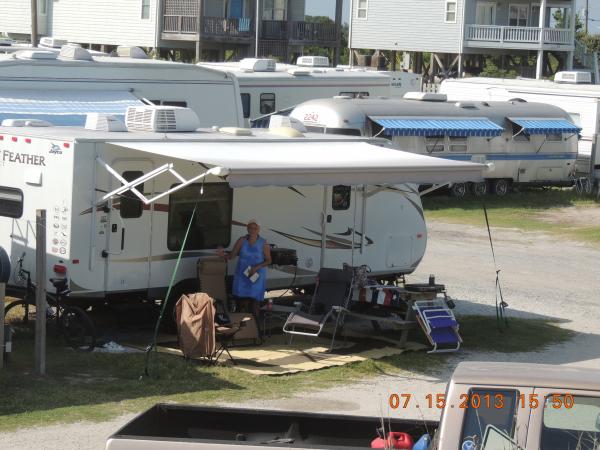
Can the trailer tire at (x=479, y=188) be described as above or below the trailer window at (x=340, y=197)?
below

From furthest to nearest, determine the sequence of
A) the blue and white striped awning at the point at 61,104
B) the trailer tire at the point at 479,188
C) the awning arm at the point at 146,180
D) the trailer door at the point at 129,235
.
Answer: the trailer tire at the point at 479,188 < the blue and white striped awning at the point at 61,104 < the trailer door at the point at 129,235 < the awning arm at the point at 146,180

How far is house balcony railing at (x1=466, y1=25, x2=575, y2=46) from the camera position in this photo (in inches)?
1831

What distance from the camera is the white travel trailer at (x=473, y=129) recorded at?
24.5 meters

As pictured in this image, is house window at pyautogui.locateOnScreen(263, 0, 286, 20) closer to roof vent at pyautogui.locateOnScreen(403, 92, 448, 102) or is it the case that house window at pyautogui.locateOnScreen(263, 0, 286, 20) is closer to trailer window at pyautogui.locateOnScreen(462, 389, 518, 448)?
roof vent at pyautogui.locateOnScreen(403, 92, 448, 102)

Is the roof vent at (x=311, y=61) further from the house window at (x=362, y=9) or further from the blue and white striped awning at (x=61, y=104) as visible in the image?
the house window at (x=362, y=9)

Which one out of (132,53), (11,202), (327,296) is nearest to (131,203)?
(11,202)

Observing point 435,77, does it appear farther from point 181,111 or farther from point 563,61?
point 181,111

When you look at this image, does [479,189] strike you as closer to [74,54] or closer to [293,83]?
[293,83]

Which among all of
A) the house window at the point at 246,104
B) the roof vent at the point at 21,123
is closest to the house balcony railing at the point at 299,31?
the house window at the point at 246,104

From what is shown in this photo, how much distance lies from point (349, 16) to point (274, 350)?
129 feet

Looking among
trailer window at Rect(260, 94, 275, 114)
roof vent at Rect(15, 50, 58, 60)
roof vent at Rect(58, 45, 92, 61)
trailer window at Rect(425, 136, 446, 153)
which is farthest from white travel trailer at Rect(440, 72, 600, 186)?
roof vent at Rect(15, 50, 58, 60)

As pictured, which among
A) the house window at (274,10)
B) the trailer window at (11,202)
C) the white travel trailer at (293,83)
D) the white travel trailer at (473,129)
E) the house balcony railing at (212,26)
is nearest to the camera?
the trailer window at (11,202)

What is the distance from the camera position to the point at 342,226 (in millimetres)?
14633

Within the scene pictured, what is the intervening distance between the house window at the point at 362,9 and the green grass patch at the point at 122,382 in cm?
3817
